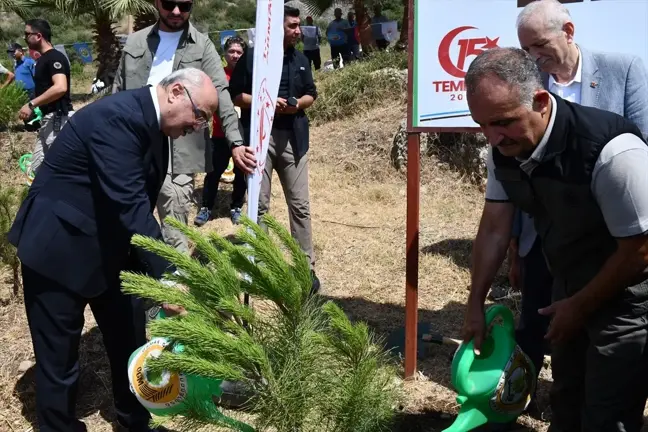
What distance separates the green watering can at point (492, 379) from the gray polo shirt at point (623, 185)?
563mm

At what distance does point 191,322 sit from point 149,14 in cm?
1313

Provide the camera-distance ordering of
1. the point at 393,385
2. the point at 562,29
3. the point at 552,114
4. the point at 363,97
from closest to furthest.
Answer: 1. the point at 552,114
2. the point at 393,385
3. the point at 562,29
4. the point at 363,97

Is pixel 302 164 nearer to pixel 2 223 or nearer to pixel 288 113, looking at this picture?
pixel 288 113

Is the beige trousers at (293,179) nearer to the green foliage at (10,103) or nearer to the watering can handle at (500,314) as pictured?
the watering can handle at (500,314)

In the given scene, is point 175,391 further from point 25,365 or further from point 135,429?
point 25,365

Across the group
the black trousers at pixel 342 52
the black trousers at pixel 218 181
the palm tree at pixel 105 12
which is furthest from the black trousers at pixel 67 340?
the black trousers at pixel 342 52

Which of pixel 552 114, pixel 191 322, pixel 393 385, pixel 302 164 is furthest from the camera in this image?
pixel 302 164

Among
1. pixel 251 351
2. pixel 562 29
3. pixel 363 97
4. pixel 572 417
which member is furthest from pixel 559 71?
pixel 363 97

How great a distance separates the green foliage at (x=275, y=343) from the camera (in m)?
1.76

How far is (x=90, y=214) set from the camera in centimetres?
268

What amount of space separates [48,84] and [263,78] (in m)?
3.63

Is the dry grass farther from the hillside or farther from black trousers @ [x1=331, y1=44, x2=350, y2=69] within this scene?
the hillside

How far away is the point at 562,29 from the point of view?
8.61ft

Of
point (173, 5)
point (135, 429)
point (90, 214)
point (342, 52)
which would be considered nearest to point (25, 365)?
point (135, 429)
